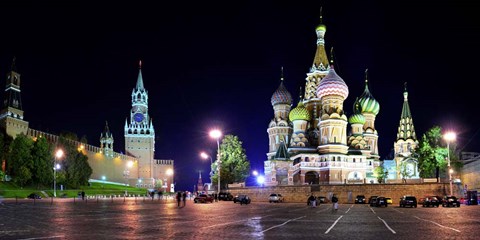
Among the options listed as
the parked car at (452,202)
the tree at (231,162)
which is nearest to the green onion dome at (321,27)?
the tree at (231,162)

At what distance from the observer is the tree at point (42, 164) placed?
231 feet

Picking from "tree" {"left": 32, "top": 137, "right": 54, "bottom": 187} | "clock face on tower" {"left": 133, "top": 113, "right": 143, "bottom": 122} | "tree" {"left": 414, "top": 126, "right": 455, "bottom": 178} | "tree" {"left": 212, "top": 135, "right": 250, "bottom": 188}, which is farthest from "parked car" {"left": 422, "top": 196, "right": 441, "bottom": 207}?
"clock face on tower" {"left": 133, "top": 113, "right": 143, "bottom": 122}

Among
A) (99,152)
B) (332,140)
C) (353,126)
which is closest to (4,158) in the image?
(99,152)

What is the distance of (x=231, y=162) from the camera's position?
2938 inches

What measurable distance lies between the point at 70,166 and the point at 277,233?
232ft

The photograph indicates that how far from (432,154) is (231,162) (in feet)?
95.5

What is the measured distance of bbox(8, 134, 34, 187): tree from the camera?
68062 millimetres

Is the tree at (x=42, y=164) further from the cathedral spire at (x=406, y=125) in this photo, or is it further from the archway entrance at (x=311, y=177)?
the cathedral spire at (x=406, y=125)

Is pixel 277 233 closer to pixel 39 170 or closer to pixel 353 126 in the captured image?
pixel 39 170

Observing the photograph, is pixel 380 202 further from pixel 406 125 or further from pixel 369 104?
pixel 406 125

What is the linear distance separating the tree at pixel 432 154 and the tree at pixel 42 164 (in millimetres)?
50053

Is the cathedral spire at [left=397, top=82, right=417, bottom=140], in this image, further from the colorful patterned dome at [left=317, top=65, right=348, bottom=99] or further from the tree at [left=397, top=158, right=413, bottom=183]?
the colorful patterned dome at [left=317, top=65, right=348, bottom=99]

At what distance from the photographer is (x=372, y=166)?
81.6m

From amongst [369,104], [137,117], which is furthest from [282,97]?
[137,117]
